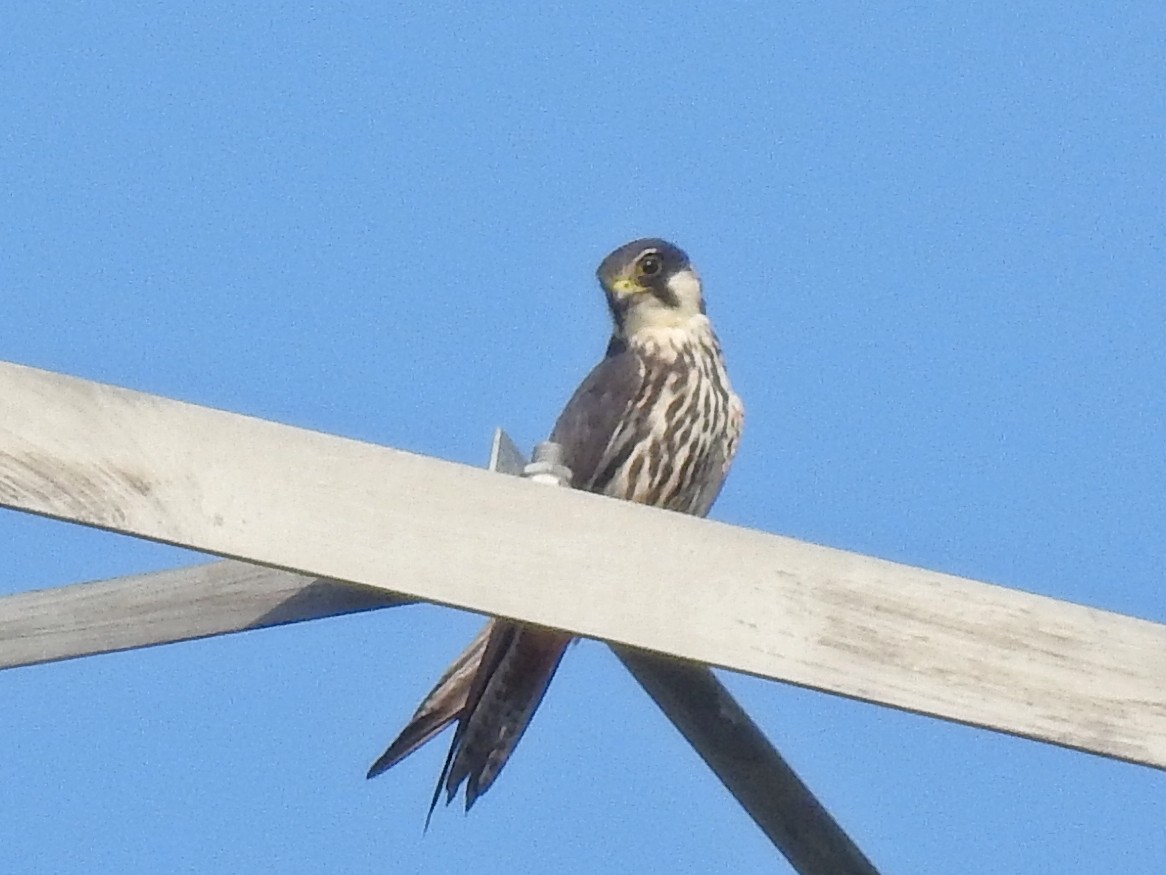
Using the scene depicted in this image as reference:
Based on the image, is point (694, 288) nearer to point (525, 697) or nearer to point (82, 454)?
point (525, 697)

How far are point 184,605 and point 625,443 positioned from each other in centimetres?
187

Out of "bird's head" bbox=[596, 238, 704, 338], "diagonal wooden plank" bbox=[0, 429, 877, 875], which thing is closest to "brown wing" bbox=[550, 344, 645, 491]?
"bird's head" bbox=[596, 238, 704, 338]

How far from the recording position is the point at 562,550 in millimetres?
1740

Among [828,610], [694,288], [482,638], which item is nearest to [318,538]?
[828,610]

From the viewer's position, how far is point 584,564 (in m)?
1.74

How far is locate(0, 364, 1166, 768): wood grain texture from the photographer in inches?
67.3

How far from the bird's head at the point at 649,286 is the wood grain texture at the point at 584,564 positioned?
8.54 feet

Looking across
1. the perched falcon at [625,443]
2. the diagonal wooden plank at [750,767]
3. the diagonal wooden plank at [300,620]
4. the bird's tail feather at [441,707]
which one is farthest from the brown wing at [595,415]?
the diagonal wooden plank at [750,767]

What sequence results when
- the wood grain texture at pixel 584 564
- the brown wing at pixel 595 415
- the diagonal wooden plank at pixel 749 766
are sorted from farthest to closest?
the brown wing at pixel 595 415 → the diagonal wooden plank at pixel 749 766 → the wood grain texture at pixel 584 564

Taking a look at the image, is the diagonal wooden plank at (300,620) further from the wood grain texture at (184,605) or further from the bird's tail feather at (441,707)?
the bird's tail feather at (441,707)

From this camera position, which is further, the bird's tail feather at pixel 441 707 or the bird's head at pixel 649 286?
the bird's head at pixel 649 286

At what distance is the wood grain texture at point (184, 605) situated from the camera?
2047 millimetres

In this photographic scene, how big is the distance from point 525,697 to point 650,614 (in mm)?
1203

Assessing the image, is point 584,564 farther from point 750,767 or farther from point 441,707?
point 441,707
